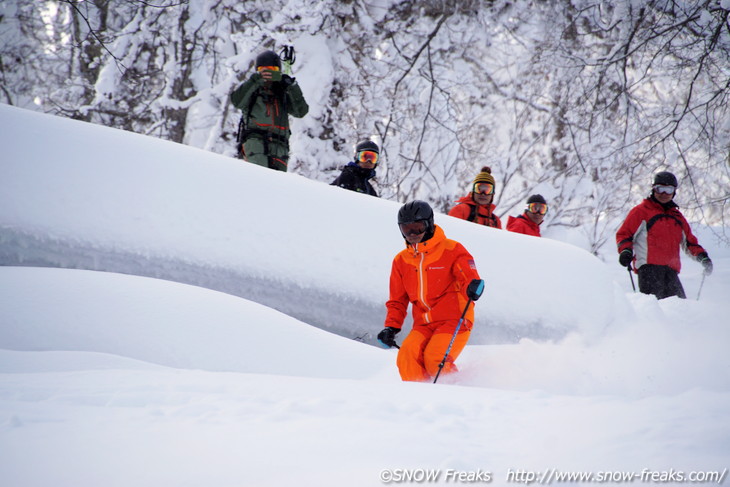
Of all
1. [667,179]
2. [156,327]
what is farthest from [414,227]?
[667,179]

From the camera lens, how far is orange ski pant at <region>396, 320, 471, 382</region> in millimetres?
2844

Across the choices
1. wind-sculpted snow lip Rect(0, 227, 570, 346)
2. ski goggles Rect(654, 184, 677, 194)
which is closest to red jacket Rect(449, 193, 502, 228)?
ski goggles Rect(654, 184, 677, 194)

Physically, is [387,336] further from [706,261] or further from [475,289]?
[706,261]

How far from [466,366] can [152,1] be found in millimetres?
7359

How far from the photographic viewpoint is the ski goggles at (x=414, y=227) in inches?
116

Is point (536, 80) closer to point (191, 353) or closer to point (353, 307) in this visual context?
point (353, 307)

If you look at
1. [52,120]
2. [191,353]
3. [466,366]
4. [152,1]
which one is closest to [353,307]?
[466,366]

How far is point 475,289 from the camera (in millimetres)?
2734

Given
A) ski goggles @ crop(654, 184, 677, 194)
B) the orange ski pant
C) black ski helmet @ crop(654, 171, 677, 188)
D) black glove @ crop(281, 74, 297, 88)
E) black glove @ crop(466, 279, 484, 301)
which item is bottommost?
the orange ski pant

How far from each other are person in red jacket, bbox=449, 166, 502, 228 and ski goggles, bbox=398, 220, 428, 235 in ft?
6.75

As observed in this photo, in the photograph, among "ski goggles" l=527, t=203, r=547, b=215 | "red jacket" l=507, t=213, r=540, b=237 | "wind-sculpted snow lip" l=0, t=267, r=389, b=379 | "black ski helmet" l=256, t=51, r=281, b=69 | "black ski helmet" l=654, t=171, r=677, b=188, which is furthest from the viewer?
"ski goggles" l=527, t=203, r=547, b=215

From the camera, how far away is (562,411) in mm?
1529

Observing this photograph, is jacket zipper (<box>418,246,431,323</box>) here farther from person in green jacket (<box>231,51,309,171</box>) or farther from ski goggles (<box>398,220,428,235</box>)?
person in green jacket (<box>231,51,309,171</box>)

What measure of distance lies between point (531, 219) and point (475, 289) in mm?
3197
